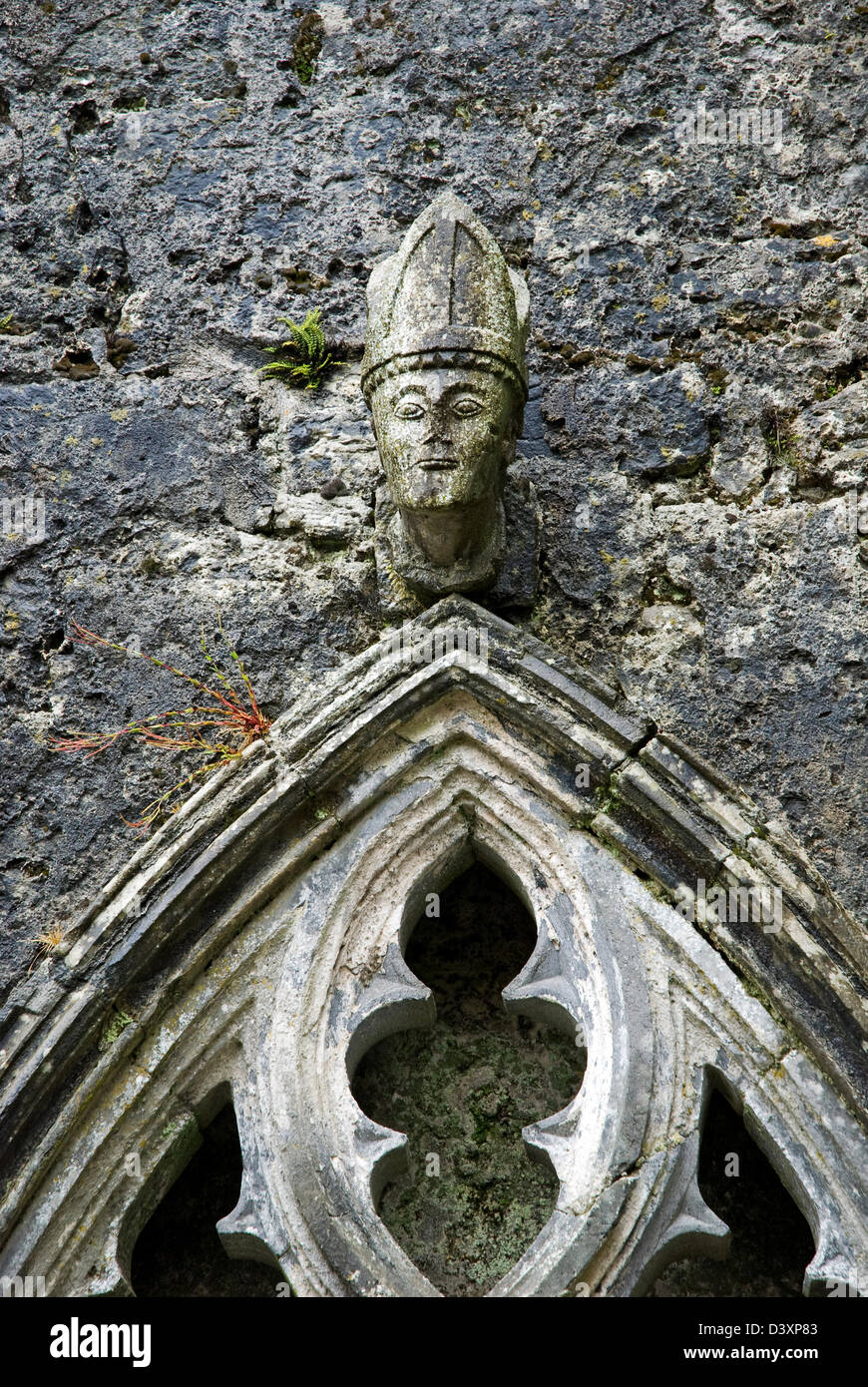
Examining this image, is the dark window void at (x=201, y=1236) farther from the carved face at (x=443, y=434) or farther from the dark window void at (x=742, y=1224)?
the carved face at (x=443, y=434)

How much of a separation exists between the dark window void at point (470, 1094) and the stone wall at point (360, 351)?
0.77m

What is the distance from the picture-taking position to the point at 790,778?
3.57 m

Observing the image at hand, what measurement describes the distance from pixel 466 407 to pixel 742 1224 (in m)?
2.16

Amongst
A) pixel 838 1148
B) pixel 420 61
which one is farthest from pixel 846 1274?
pixel 420 61

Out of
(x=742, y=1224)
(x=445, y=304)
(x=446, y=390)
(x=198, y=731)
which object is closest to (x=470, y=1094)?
(x=742, y=1224)

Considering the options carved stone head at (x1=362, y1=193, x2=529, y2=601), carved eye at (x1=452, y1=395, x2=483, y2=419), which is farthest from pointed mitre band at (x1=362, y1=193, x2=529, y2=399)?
carved eye at (x1=452, y1=395, x2=483, y2=419)

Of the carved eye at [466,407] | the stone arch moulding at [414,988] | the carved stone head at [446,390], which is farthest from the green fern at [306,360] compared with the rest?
the stone arch moulding at [414,988]

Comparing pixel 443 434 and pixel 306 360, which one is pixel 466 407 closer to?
pixel 443 434

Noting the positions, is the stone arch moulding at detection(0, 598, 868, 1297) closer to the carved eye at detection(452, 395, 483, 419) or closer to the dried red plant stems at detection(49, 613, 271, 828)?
the dried red plant stems at detection(49, 613, 271, 828)

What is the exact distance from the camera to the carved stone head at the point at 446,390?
3510mm

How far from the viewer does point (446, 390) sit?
11.5 feet

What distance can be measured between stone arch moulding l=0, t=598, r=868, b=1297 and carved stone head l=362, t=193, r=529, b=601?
0.18 metres

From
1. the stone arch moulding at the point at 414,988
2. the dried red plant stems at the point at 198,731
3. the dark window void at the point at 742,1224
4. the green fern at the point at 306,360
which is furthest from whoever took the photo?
the green fern at the point at 306,360
